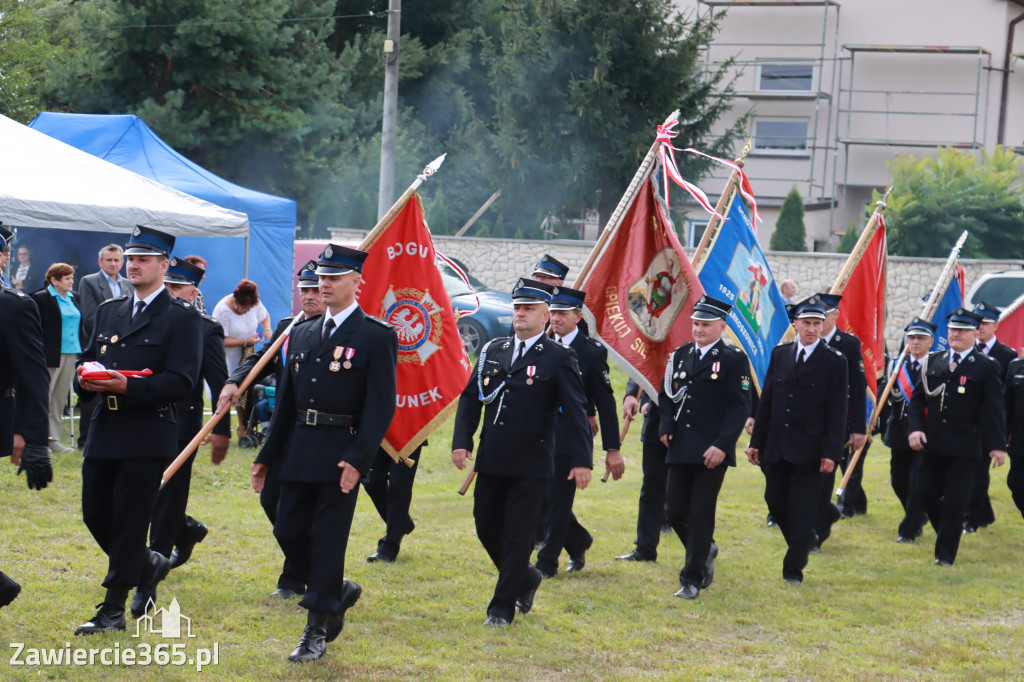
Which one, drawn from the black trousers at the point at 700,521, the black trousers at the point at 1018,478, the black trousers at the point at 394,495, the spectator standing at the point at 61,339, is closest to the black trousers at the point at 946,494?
the black trousers at the point at 1018,478

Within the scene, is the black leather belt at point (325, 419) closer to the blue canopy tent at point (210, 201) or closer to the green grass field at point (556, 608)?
the green grass field at point (556, 608)

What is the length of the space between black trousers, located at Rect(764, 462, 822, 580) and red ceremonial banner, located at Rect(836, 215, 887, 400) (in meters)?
2.92

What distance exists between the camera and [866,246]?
11.6 m

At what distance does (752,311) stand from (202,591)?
191 inches

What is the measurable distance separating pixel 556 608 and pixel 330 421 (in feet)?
7.69

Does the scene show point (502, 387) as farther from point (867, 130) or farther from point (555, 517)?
point (867, 130)

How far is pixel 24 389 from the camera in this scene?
595 centimetres

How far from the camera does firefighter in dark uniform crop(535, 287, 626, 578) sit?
26.3 feet

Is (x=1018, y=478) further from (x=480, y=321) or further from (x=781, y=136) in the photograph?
(x=781, y=136)

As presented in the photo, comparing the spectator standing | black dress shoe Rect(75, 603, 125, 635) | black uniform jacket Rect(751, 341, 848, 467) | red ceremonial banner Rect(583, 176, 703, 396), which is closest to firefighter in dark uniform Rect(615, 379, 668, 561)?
red ceremonial banner Rect(583, 176, 703, 396)

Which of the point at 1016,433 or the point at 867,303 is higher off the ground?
the point at 867,303

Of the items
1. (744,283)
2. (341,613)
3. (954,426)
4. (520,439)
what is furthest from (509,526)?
(954,426)

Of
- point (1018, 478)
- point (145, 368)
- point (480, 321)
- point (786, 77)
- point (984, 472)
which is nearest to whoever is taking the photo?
point (145, 368)

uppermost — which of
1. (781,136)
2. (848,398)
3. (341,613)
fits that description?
(781,136)
